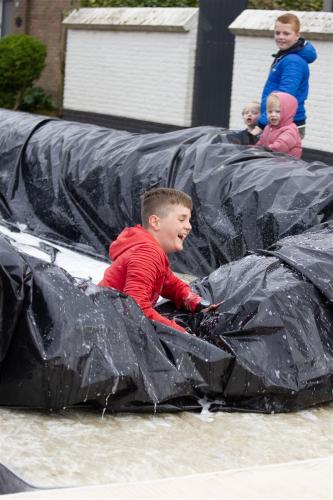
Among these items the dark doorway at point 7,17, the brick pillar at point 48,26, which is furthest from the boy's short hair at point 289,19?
the dark doorway at point 7,17

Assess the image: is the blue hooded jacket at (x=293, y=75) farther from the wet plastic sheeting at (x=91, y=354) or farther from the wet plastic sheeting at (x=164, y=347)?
the wet plastic sheeting at (x=91, y=354)

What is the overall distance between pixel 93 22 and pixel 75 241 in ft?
34.8

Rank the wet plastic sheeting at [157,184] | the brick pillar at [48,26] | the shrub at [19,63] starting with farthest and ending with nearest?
the brick pillar at [48,26] → the shrub at [19,63] → the wet plastic sheeting at [157,184]

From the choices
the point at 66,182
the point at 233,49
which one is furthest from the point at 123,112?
the point at 66,182

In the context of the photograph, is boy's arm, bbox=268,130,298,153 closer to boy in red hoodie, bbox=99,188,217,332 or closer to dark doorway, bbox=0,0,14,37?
boy in red hoodie, bbox=99,188,217,332

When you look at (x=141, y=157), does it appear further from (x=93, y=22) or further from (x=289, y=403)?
(x=93, y=22)

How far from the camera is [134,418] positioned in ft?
13.7

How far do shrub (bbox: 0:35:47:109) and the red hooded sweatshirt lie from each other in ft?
50.8

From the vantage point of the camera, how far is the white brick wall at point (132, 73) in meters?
16.2

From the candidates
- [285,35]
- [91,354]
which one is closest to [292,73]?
[285,35]

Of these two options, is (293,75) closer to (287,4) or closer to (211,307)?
(211,307)

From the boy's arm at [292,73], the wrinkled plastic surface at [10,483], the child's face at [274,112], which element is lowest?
the wrinkled plastic surface at [10,483]

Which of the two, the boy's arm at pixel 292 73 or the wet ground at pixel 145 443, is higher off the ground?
the boy's arm at pixel 292 73

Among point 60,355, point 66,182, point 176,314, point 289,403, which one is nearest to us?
point 60,355
